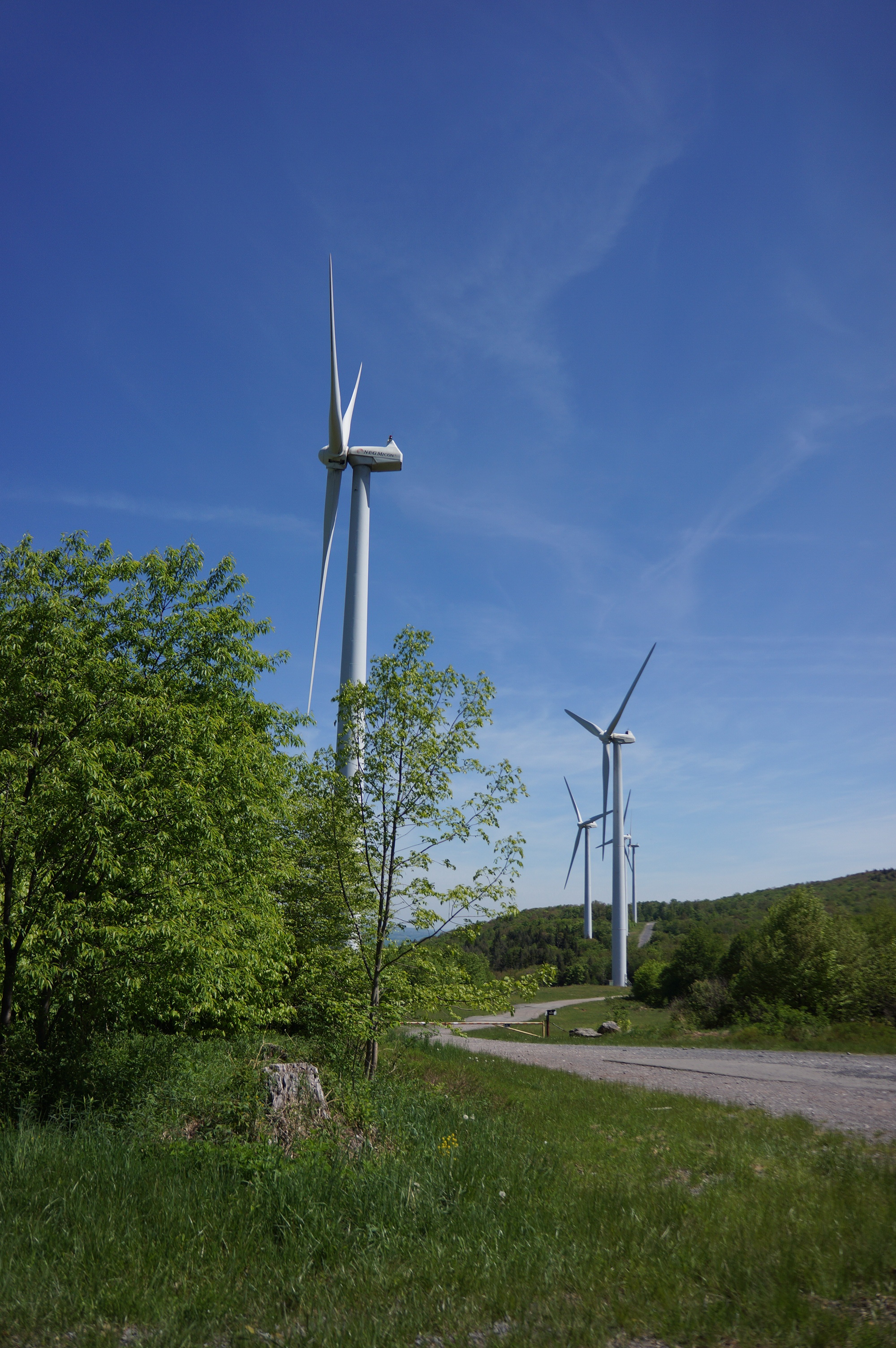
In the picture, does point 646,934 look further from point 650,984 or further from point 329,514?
point 329,514

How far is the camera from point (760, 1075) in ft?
68.7

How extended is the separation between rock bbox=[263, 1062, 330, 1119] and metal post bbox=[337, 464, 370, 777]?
16.9 metres

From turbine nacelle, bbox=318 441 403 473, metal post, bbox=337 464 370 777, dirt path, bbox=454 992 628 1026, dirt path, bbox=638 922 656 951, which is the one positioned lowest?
dirt path, bbox=454 992 628 1026

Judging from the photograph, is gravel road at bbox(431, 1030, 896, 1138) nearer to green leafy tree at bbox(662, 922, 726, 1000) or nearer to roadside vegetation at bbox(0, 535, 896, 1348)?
roadside vegetation at bbox(0, 535, 896, 1348)

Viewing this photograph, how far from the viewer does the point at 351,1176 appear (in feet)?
24.8

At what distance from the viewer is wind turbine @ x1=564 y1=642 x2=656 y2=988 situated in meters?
65.6

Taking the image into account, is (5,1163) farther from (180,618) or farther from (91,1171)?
(180,618)

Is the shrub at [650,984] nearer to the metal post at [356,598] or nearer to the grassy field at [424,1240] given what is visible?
the metal post at [356,598]

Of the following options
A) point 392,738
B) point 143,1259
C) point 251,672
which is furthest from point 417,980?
point 143,1259

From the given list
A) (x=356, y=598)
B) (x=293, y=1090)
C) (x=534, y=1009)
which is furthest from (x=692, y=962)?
(x=293, y=1090)

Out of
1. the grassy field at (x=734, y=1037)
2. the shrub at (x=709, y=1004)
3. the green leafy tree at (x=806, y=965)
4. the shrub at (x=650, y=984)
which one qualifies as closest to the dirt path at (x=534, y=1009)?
the shrub at (x=650, y=984)

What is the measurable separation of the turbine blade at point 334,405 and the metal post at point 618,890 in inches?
1680

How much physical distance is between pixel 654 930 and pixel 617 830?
124237 mm

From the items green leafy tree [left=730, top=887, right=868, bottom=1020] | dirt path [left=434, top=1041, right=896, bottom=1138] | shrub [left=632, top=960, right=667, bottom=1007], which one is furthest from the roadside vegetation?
shrub [left=632, top=960, right=667, bottom=1007]
